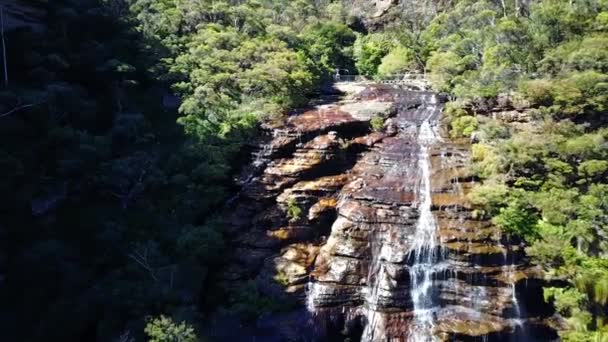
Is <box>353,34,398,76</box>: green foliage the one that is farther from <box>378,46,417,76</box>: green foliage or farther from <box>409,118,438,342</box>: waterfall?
<box>409,118,438,342</box>: waterfall

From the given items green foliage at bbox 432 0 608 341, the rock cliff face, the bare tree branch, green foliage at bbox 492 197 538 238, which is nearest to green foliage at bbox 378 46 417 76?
green foliage at bbox 432 0 608 341

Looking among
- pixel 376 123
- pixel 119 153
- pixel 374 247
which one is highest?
pixel 376 123

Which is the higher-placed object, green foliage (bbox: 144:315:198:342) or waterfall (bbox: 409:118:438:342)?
waterfall (bbox: 409:118:438:342)

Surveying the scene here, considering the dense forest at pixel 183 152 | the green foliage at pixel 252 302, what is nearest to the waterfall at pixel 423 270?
the dense forest at pixel 183 152

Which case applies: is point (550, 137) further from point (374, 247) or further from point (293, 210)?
point (293, 210)

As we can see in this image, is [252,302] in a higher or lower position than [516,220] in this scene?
lower

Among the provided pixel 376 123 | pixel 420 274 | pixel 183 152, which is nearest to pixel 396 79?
pixel 376 123

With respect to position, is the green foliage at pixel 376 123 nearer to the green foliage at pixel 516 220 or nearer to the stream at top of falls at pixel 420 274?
the stream at top of falls at pixel 420 274
